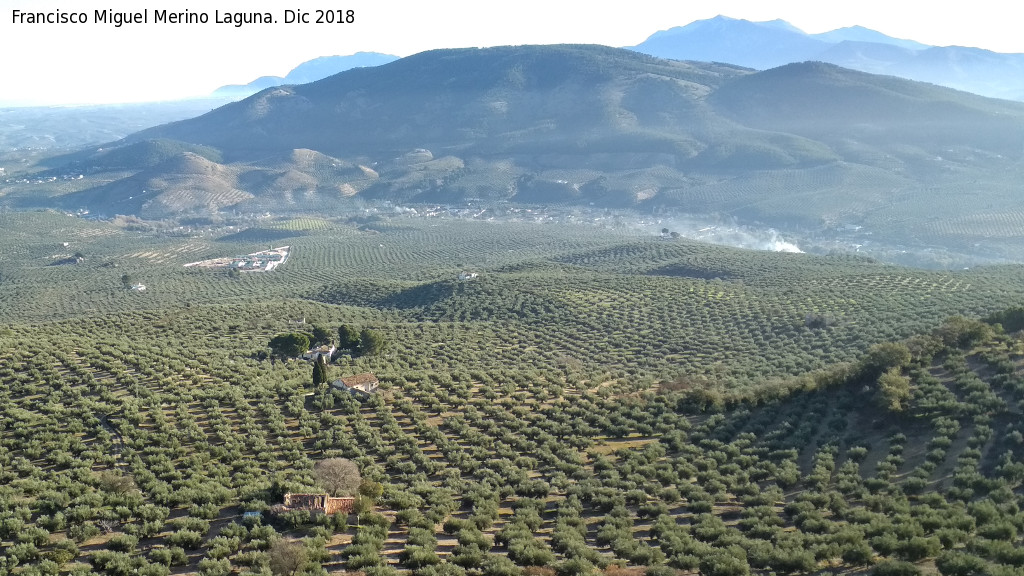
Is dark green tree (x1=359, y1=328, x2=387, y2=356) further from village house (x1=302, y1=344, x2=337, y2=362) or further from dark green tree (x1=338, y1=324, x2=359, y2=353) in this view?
village house (x1=302, y1=344, x2=337, y2=362)

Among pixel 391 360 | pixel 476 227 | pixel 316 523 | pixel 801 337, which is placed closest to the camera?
pixel 316 523

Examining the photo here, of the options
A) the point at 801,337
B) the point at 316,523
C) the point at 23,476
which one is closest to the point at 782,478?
the point at 316,523

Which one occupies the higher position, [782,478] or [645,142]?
[645,142]

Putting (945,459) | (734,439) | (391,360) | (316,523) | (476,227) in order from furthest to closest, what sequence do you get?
(476,227), (391,360), (734,439), (945,459), (316,523)

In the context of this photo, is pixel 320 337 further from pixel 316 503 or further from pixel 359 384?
pixel 316 503

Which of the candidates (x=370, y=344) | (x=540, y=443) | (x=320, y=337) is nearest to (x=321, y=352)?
(x=370, y=344)

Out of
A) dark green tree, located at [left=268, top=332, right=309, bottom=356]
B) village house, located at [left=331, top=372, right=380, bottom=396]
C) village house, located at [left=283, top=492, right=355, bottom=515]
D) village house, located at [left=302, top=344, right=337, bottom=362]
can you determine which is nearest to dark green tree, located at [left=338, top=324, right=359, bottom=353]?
village house, located at [left=302, top=344, right=337, bottom=362]

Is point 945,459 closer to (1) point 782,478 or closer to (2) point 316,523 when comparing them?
(1) point 782,478
